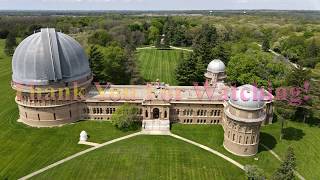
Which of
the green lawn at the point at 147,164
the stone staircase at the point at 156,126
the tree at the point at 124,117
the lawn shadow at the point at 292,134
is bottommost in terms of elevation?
the green lawn at the point at 147,164

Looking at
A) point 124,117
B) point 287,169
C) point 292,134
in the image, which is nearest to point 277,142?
point 292,134

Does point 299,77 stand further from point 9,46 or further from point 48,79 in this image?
point 9,46

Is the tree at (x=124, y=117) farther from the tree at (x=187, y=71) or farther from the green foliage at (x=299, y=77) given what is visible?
the green foliage at (x=299, y=77)

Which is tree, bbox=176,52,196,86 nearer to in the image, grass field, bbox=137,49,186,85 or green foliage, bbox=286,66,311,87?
grass field, bbox=137,49,186,85

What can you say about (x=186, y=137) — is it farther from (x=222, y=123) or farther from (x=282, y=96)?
(x=282, y=96)

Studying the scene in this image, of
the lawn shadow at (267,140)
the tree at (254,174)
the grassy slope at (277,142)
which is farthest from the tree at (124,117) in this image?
the tree at (254,174)

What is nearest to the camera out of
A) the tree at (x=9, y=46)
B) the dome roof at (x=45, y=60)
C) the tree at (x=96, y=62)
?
the dome roof at (x=45, y=60)
